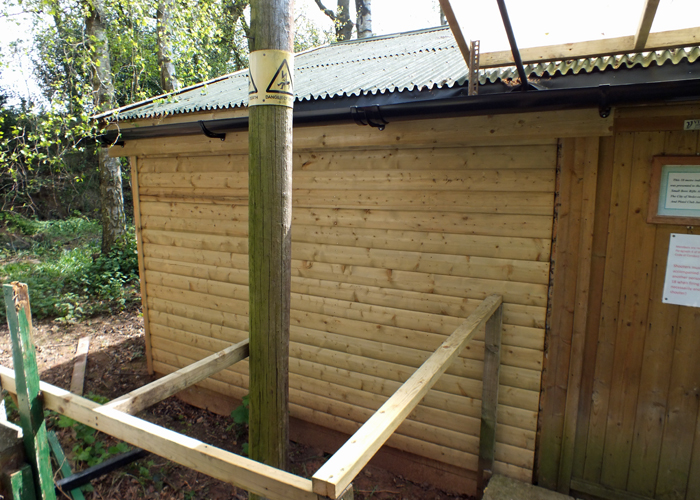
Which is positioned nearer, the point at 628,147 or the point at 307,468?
the point at 628,147

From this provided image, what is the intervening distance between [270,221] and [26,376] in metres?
1.39

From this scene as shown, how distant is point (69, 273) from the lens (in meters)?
9.19

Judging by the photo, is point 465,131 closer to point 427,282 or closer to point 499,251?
point 499,251

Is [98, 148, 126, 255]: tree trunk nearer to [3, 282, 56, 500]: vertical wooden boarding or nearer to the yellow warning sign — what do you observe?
[3, 282, 56, 500]: vertical wooden boarding

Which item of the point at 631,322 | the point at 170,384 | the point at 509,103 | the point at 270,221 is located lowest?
the point at 170,384

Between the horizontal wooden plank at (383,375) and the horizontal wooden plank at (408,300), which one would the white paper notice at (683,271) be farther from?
the horizontal wooden plank at (383,375)

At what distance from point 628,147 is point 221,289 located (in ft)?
12.1

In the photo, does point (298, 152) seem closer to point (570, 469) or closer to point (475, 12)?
point (475, 12)

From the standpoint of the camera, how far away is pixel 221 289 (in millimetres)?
4551

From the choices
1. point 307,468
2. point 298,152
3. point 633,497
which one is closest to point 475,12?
point 298,152

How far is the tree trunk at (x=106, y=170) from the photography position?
846 cm

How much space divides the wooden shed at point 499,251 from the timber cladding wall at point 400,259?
1cm

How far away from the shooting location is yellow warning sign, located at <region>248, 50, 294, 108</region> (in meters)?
1.79

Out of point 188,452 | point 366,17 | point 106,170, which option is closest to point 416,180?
point 188,452
